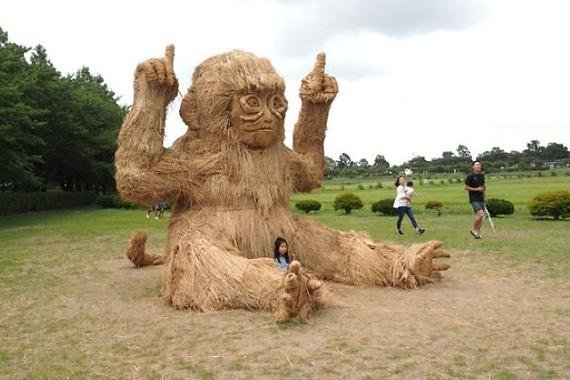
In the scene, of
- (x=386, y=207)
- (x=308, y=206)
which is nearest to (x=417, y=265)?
(x=386, y=207)

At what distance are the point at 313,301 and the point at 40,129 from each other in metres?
22.0

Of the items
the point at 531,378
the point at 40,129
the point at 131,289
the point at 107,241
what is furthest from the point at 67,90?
the point at 531,378

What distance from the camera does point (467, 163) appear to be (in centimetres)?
5512

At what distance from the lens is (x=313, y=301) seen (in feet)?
14.7

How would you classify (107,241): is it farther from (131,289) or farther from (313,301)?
(313,301)

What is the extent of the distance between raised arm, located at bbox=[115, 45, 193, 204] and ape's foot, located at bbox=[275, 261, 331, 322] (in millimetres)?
1766

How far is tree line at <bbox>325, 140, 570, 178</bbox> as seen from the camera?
5388cm

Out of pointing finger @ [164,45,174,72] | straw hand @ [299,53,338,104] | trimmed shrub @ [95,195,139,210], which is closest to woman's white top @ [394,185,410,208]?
straw hand @ [299,53,338,104]

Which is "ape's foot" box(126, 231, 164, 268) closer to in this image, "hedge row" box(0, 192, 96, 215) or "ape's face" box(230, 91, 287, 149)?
"ape's face" box(230, 91, 287, 149)

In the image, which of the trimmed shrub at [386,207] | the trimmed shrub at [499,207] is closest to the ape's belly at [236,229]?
the trimmed shrub at [499,207]

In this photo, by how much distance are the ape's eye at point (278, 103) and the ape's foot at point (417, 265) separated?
181 cm

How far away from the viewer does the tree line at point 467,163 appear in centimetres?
5388

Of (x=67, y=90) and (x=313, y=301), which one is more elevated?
(x=67, y=90)

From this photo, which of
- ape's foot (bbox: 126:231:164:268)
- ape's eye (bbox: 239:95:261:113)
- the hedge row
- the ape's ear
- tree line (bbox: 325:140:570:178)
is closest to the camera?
ape's eye (bbox: 239:95:261:113)
